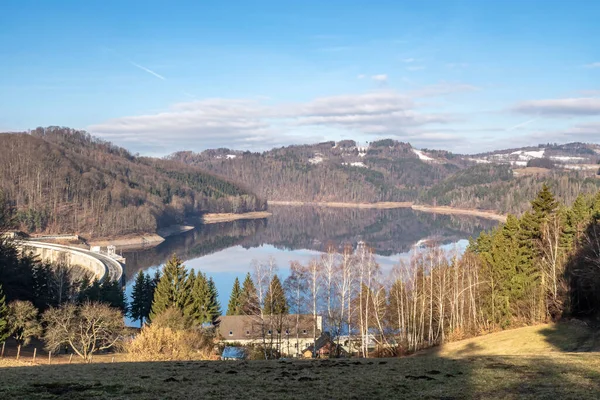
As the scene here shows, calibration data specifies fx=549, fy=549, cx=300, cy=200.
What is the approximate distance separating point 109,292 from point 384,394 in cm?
5428

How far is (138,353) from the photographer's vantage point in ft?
107

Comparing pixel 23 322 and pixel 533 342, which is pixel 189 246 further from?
pixel 533 342

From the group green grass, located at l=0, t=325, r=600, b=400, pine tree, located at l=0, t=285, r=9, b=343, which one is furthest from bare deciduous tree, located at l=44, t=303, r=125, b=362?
green grass, located at l=0, t=325, r=600, b=400

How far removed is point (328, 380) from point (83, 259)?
102763 millimetres

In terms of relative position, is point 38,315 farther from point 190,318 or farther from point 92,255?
point 92,255

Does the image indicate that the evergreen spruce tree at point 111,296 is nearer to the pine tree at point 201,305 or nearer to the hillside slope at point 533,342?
the pine tree at point 201,305

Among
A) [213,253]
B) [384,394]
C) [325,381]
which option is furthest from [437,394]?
[213,253]

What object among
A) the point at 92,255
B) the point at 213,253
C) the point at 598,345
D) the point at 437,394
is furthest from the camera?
the point at 213,253

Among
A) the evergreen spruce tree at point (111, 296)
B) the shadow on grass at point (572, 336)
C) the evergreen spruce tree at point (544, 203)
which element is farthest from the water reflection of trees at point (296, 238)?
the shadow on grass at point (572, 336)

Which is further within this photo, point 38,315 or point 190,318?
point 190,318

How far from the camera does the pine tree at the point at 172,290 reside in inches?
2099

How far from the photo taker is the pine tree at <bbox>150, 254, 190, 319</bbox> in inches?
2099

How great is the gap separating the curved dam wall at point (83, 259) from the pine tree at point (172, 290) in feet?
117

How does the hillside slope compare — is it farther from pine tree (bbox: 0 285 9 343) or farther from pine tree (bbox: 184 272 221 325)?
pine tree (bbox: 0 285 9 343)
